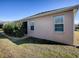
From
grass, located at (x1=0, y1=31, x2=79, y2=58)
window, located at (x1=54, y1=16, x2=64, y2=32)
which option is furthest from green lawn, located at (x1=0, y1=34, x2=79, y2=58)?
window, located at (x1=54, y1=16, x2=64, y2=32)

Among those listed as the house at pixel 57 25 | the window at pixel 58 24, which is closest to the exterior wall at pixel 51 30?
the house at pixel 57 25

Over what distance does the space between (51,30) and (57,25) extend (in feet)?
3.41

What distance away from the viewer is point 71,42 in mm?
9875

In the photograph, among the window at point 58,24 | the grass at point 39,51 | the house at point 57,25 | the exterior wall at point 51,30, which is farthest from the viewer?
the window at point 58,24

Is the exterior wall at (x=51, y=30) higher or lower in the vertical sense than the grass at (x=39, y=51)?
higher

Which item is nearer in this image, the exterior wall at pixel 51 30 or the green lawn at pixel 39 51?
the green lawn at pixel 39 51

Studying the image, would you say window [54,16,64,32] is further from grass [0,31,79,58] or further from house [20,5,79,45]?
grass [0,31,79,58]

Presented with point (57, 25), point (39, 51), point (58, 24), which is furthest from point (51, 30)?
point (39, 51)

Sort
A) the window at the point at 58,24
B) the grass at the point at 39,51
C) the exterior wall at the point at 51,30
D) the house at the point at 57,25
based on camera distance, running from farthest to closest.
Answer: the window at the point at 58,24, the exterior wall at the point at 51,30, the house at the point at 57,25, the grass at the point at 39,51

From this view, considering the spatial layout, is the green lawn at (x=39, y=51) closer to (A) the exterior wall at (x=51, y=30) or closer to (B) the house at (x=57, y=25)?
(A) the exterior wall at (x=51, y=30)

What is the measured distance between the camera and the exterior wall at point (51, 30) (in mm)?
9985

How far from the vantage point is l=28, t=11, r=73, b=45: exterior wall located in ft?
32.8

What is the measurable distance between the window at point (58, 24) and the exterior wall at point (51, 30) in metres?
0.39

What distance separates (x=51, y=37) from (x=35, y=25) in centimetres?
422
